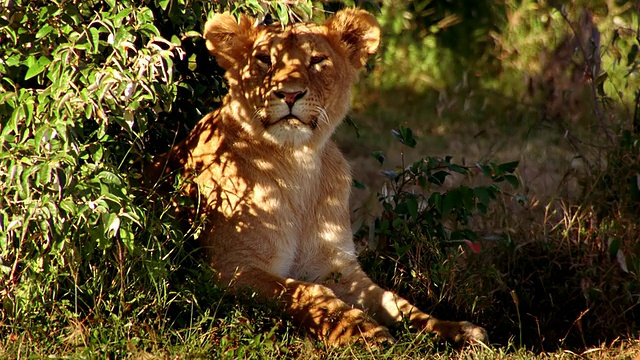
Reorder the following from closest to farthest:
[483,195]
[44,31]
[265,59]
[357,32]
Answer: [44,31] < [265,59] < [357,32] < [483,195]

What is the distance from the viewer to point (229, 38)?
4.01 metres

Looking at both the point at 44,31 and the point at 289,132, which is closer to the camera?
the point at 44,31

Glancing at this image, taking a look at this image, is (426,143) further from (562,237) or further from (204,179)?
(204,179)

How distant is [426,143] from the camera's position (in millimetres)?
7930

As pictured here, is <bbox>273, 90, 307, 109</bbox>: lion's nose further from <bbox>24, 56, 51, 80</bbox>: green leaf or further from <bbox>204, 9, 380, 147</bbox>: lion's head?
<bbox>24, 56, 51, 80</bbox>: green leaf

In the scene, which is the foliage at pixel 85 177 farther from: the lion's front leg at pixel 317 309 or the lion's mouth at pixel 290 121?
the lion's mouth at pixel 290 121

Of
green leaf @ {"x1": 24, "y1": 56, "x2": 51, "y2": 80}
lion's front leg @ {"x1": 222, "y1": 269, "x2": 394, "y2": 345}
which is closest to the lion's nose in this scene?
lion's front leg @ {"x1": 222, "y1": 269, "x2": 394, "y2": 345}

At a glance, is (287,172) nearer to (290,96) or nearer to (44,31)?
(290,96)

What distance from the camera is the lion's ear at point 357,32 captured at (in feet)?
13.5

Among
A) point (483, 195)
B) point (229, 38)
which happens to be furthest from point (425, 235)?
point (229, 38)

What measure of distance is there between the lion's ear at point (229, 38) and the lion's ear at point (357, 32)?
375mm

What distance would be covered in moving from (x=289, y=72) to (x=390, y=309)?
1.11 m

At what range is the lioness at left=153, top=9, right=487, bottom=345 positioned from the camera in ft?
12.6

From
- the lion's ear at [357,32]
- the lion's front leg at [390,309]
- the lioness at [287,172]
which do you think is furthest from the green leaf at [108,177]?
the lion's ear at [357,32]
